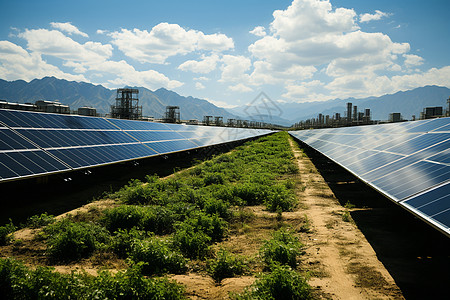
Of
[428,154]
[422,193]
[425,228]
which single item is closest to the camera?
[422,193]

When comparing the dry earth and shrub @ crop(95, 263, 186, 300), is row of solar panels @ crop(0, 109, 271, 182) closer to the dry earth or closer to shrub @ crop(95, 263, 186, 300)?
the dry earth

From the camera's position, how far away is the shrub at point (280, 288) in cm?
603

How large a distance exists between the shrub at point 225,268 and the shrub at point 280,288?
1171 mm

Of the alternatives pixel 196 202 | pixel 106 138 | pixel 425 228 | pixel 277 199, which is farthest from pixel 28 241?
pixel 425 228

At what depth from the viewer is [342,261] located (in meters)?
8.23

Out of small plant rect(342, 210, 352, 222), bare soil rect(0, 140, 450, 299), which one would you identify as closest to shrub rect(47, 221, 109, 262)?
bare soil rect(0, 140, 450, 299)

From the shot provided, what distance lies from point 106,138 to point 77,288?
15496mm

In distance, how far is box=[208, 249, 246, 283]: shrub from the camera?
24.7 feet

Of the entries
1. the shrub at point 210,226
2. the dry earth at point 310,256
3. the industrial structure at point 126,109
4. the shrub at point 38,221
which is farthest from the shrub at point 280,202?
the industrial structure at point 126,109

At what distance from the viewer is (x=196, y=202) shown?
13.4m

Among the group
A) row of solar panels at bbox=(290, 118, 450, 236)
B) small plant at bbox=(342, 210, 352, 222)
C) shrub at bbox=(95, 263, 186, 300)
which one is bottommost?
small plant at bbox=(342, 210, 352, 222)

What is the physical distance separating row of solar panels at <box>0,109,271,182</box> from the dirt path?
10.6 meters

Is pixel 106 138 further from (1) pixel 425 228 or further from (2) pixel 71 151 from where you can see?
(1) pixel 425 228

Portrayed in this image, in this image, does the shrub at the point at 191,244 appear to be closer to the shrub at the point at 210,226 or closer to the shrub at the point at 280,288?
the shrub at the point at 210,226
